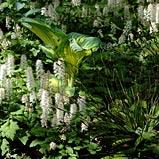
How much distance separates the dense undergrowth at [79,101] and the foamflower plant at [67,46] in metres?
0.01

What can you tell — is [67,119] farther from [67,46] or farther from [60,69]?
[67,46]

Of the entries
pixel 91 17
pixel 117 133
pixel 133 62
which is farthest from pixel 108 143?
pixel 91 17

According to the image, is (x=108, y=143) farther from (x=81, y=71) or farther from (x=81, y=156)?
(x=81, y=71)

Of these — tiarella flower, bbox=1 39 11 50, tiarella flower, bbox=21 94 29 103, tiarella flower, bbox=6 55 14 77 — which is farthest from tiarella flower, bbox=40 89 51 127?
tiarella flower, bbox=1 39 11 50

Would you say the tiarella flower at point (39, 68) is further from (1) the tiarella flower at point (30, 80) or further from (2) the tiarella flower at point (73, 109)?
(2) the tiarella flower at point (73, 109)

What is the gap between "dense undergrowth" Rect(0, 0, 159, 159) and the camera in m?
4.32

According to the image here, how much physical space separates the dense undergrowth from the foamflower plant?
0.01m

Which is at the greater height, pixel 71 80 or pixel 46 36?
pixel 46 36

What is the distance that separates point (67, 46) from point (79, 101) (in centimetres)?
87

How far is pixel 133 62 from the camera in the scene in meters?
5.46

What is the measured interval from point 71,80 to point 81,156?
39.9 inches

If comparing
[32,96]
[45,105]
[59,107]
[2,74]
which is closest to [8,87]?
[2,74]

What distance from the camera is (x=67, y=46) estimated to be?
508 cm

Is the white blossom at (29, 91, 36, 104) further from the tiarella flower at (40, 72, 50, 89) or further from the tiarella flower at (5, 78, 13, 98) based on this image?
the tiarella flower at (5, 78, 13, 98)
